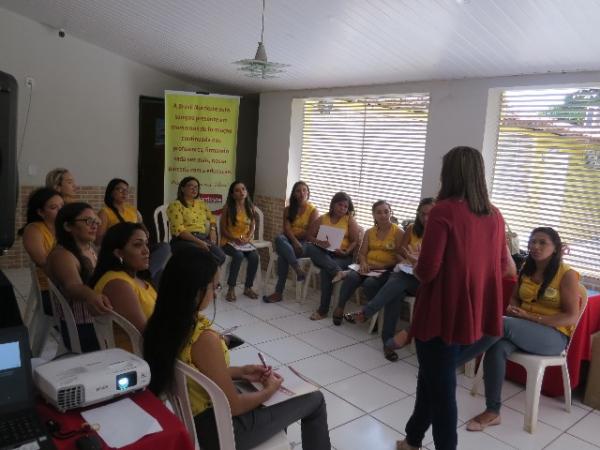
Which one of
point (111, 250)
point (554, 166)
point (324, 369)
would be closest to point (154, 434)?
point (111, 250)

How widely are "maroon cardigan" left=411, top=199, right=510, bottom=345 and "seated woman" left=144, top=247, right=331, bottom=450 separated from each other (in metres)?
0.78

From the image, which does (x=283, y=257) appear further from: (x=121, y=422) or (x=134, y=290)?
(x=121, y=422)

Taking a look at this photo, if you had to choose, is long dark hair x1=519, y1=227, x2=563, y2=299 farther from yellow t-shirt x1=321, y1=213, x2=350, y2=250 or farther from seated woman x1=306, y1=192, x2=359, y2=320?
yellow t-shirt x1=321, y1=213, x2=350, y2=250

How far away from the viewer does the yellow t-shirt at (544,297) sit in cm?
294

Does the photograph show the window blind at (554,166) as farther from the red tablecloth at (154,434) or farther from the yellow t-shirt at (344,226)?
the red tablecloth at (154,434)

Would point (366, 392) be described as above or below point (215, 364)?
below

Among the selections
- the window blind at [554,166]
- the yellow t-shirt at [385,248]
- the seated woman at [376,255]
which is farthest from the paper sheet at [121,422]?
the window blind at [554,166]

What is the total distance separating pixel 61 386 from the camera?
4.26 feet

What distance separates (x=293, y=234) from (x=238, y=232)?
1.91ft

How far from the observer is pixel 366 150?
5465 millimetres

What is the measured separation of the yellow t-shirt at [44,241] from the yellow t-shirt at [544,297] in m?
2.84

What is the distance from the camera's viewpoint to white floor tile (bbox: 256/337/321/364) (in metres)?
3.70

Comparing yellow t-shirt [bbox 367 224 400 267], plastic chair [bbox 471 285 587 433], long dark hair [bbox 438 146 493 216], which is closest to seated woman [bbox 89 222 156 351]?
long dark hair [bbox 438 146 493 216]

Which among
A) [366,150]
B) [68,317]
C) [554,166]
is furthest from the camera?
[366,150]
